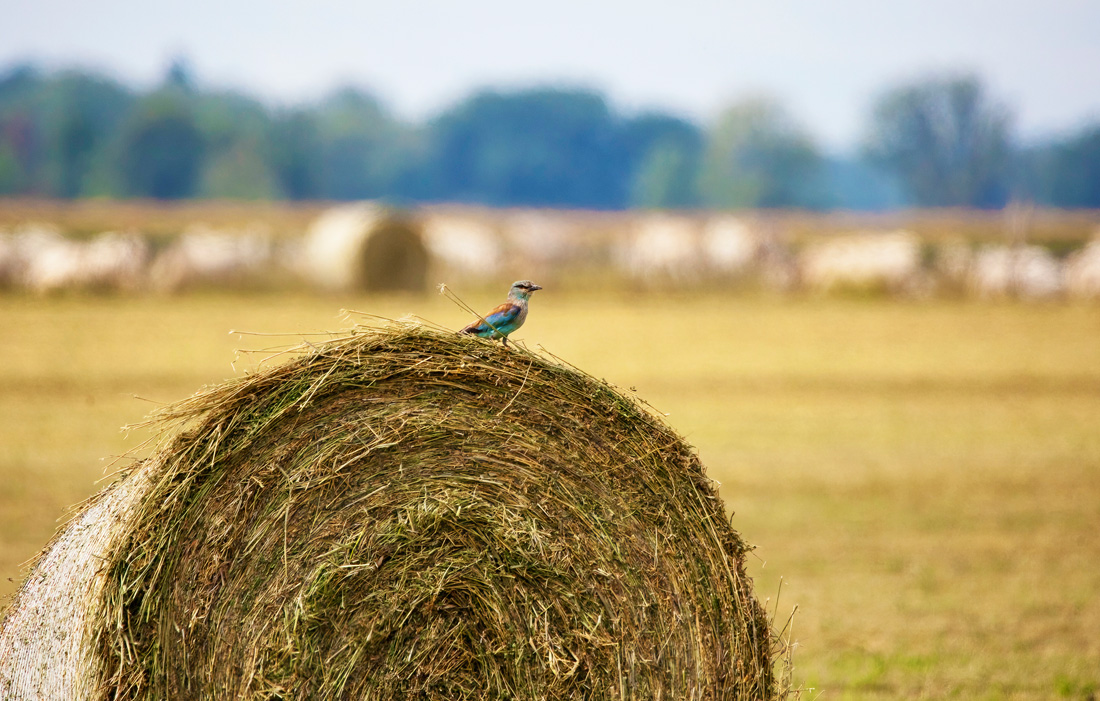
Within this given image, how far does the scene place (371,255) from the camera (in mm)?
32406

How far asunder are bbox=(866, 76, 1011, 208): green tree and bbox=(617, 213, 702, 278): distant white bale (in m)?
104

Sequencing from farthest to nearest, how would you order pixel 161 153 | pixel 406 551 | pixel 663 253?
pixel 161 153 → pixel 663 253 → pixel 406 551

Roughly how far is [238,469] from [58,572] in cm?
91

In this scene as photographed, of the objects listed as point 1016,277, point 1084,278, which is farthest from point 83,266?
point 1084,278

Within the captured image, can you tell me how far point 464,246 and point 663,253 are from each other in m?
7.79

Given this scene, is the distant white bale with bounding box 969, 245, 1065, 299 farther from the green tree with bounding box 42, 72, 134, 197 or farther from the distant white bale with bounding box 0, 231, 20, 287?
the green tree with bounding box 42, 72, 134, 197

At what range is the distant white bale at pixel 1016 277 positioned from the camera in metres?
33.9

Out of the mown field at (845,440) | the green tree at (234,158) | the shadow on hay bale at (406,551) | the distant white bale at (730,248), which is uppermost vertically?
the green tree at (234,158)

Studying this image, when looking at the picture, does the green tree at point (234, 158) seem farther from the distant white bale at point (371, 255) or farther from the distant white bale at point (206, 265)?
the distant white bale at point (371, 255)

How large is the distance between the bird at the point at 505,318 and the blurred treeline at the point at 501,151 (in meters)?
103

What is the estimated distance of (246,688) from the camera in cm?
462

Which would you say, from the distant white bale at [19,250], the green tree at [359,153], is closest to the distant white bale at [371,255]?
the distant white bale at [19,250]

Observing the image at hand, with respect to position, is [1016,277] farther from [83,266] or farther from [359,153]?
[359,153]

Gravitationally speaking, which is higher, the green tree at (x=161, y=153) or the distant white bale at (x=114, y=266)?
the green tree at (x=161, y=153)
